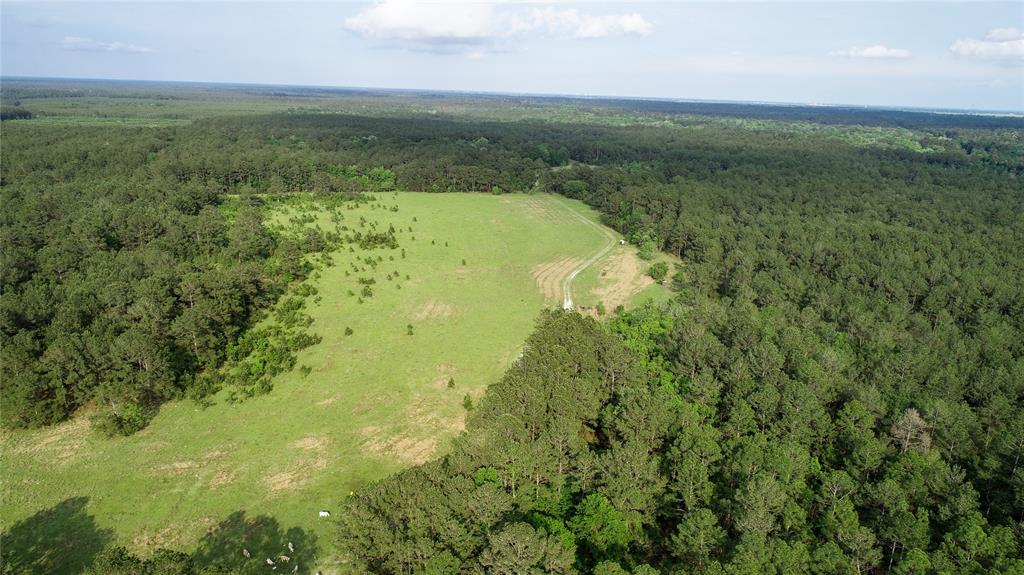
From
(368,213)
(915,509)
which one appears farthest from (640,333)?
(368,213)

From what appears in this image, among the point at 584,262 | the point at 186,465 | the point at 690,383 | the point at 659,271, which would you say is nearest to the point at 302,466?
the point at 186,465

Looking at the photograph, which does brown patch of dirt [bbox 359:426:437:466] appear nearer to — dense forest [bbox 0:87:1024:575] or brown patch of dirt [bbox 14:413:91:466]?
dense forest [bbox 0:87:1024:575]

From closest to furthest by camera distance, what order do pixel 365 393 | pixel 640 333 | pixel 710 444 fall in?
pixel 710 444, pixel 365 393, pixel 640 333

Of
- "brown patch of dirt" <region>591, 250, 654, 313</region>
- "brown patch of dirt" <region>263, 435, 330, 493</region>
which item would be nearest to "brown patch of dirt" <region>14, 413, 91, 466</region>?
"brown patch of dirt" <region>263, 435, 330, 493</region>

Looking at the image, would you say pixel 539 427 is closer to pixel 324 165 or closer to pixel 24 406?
pixel 24 406

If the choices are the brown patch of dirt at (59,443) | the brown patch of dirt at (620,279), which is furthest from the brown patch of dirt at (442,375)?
the brown patch of dirt at (59,443)

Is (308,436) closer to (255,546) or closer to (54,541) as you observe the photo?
(255,546)
